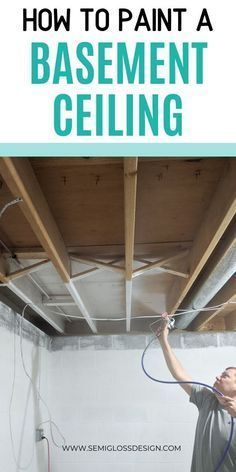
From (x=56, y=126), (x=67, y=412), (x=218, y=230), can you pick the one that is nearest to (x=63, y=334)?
(x=67, y=412)

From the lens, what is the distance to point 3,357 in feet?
8.54

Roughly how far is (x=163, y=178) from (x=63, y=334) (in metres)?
2.98

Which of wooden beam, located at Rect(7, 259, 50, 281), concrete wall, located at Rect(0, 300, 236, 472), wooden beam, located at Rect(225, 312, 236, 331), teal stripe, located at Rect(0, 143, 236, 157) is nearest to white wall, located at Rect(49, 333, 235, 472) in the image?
concrete wall, located at Rect(0, 300, 236, 472)

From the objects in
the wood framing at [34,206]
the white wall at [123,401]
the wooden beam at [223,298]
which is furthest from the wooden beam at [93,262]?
the white wall at [123,401]

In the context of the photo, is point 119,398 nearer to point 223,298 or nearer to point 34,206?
point 223,298

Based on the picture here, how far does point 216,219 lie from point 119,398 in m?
2.93

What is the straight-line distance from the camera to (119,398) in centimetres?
397

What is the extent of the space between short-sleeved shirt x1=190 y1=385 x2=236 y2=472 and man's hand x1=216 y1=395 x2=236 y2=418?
1.9 inches

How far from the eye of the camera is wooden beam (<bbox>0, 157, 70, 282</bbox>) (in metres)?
1.19

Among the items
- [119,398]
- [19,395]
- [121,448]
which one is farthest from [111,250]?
[121,448]

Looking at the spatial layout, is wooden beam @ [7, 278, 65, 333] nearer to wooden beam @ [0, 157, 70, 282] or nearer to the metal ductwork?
wooden beam @ [0, 157, 70, 282]

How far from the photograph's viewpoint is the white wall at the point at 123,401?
381 cm

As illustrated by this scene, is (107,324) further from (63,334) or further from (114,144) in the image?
(114,144)

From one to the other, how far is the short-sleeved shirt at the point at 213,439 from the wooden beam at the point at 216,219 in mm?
906
